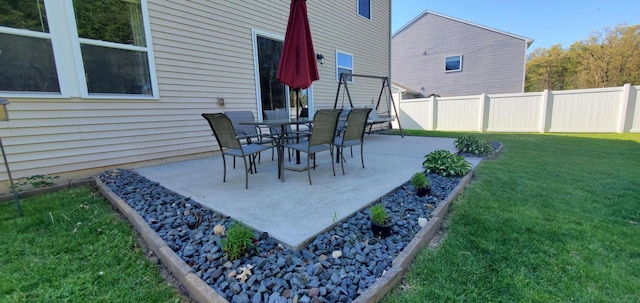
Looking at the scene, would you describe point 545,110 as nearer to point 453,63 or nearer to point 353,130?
point 453,63

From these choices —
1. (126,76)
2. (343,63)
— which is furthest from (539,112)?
(126,76)

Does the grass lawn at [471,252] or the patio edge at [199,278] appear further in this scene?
the grass lawn at [471,252]

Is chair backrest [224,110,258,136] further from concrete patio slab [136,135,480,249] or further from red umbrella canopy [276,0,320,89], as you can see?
red umbrella canopy [276,0,320,89]

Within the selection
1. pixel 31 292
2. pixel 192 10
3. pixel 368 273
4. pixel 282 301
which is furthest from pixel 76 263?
pixel 192 10

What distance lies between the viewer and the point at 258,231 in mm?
1929

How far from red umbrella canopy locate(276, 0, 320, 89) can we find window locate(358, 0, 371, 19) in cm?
558

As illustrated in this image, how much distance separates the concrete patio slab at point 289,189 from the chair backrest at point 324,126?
1.57ft

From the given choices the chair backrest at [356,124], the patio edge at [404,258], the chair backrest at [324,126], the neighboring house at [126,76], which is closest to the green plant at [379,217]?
the patio edge at [404,258]

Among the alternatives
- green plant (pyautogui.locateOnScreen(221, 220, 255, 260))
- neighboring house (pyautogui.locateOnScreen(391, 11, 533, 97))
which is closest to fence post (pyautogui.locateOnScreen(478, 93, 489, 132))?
neighboring house (pyautogui.locateOnScreen(391, 11, 533, 97))

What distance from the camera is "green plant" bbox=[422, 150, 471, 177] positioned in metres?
3.38

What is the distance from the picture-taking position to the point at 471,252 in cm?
181

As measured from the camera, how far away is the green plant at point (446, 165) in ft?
11.1

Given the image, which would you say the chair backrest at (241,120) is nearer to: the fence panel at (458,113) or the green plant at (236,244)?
the green plant at (236,244)

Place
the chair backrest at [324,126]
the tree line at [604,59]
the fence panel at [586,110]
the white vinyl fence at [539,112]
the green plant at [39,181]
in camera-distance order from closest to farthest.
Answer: the chair backrest at [324,126] < the green plant at [39,181] < the white vinyl fence at [539,112] < the fence panel at [586,110] < the tree line at [604,59]
